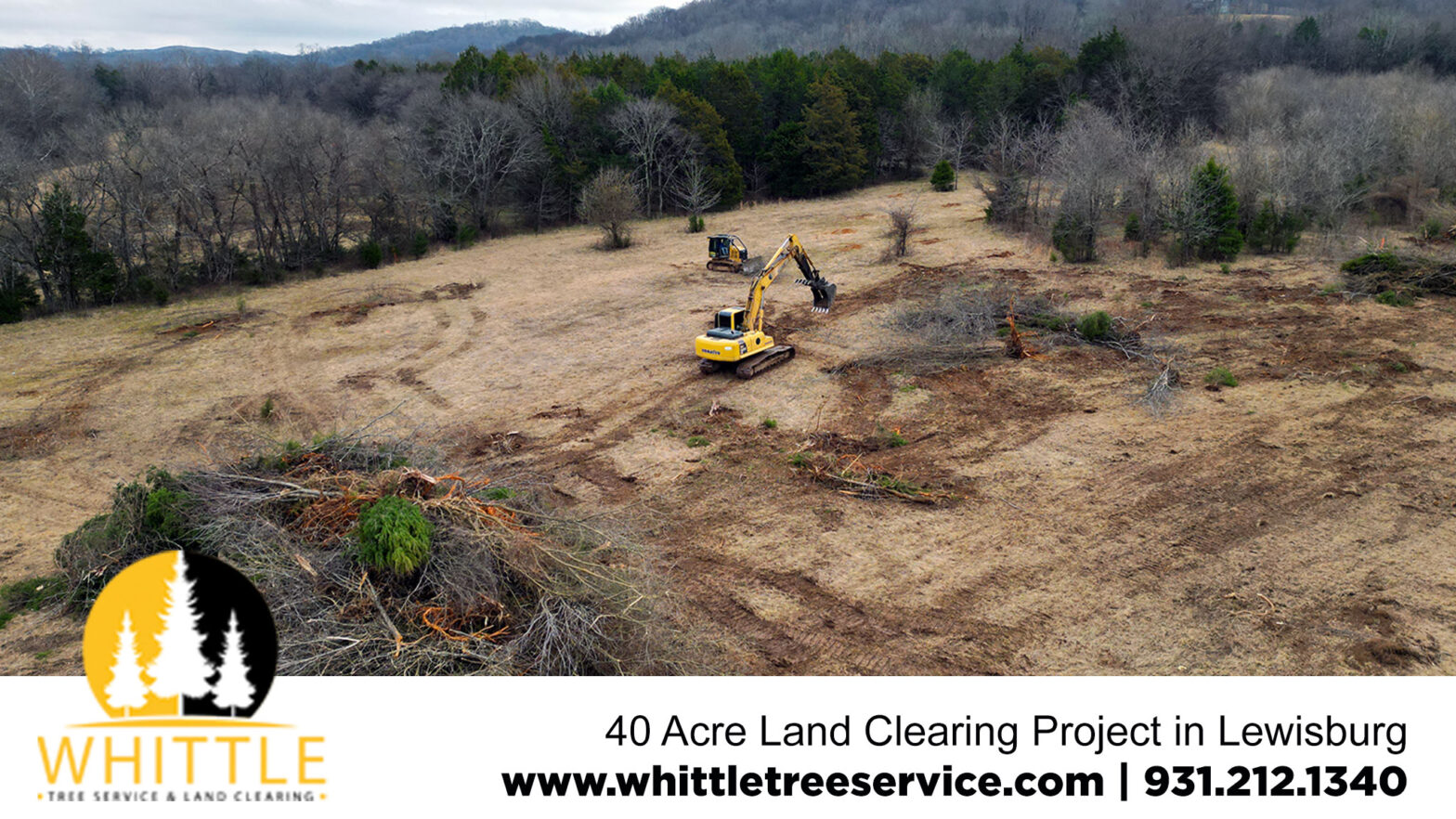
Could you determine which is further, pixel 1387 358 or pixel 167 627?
pixel 1387 358

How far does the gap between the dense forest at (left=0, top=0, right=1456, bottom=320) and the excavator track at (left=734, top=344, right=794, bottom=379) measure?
493 inches

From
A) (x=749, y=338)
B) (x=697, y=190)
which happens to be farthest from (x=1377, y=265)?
(x=697, y=190)

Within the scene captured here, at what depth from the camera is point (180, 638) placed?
4.99 m

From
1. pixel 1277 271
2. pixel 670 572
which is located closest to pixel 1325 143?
pixel 1277 271

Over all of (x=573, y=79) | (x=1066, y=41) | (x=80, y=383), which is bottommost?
(x=80, y=383)

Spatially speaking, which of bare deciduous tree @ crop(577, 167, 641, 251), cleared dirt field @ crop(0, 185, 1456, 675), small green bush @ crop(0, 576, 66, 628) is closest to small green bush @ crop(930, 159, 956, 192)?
bare deciduous tree @ crop(577, 167, 641, 251)

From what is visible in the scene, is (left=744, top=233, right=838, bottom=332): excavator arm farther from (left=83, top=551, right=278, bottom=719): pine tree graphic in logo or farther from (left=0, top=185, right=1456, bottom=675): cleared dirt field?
(left=83, top=551, right=278, bottom=719): pine tree graphic in logo

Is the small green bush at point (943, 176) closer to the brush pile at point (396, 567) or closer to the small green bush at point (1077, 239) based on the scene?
the small green bush at point (1077, 239)

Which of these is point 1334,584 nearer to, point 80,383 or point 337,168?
point 80,383

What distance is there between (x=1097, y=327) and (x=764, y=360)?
700 cm

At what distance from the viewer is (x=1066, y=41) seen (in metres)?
75.0

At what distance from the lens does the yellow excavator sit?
16.1m

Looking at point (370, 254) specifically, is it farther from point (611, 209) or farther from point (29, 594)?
point (29, 594)

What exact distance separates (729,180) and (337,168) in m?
17.4
